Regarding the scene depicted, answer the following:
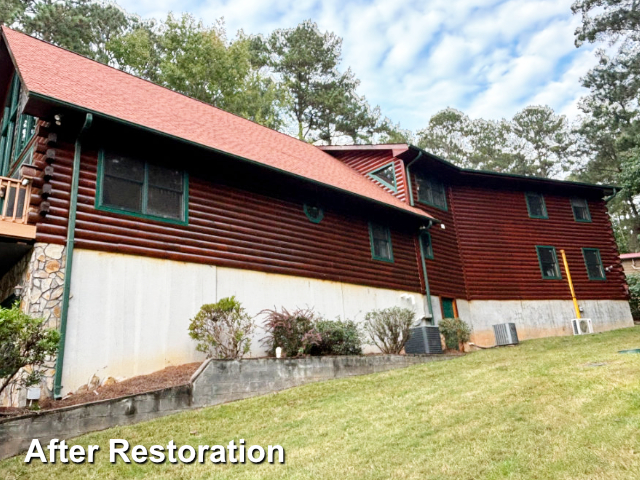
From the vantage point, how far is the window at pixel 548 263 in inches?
811

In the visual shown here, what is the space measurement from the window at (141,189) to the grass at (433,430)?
14.2ft

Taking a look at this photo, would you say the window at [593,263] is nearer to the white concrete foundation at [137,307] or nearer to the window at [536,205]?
the window at [536,205]

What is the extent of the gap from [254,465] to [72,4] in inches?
1295

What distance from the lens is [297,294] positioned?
490 inches

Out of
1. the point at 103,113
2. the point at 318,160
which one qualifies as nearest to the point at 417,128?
the point at 318,160

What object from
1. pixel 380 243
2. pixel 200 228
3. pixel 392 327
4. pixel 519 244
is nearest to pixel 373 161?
pixel 380 243

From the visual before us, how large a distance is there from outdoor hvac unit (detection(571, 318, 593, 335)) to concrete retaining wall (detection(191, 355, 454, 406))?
1019cm

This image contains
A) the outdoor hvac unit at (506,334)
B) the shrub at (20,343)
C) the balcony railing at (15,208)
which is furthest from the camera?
the outdoor hvac unit at (506,334)

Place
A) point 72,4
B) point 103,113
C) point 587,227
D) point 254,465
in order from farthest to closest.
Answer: point 72,4 < point 587,227 < point 103,113 < point 254,465

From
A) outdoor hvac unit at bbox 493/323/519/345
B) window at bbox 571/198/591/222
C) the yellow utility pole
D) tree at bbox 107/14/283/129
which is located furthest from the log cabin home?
tree at bbox 107/14/283/129

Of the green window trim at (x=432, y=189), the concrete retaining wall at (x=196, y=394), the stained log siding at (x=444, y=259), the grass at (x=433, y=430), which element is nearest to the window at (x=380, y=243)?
the stained log siding at (x=444, y=259)

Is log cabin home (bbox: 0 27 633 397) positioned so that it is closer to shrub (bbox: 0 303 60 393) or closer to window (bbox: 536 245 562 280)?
window (bbox: 536 245 562 280)

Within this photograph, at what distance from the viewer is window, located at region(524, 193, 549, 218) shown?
21.6 meters

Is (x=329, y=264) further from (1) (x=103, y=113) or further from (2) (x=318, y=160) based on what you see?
(1) (x=103, y=113)
